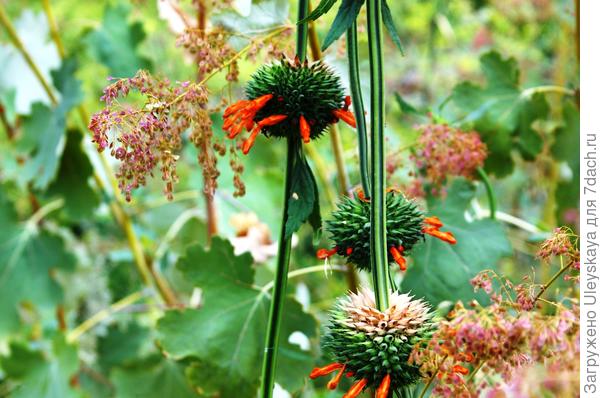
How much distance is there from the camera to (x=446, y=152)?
0.51 m

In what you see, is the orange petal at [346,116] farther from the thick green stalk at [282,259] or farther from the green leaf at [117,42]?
the green leaf at [117,42]

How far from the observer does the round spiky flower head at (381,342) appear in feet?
1.05

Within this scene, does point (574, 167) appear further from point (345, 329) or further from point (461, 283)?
point (345, 329)

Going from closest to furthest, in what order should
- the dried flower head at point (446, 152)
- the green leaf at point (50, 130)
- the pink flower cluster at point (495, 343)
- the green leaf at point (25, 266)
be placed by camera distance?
the pink flower cluster at point (495, 343) → the dried flower head at point (446, 152) → the green leaf at point (50, 130) → the green leaf at point (25, 266)

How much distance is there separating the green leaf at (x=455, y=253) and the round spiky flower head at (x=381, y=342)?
0.16 m

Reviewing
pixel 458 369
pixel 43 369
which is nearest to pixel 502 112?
pixel 458 369

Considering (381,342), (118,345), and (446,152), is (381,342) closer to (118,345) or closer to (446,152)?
(446,152)

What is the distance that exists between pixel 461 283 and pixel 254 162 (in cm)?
51

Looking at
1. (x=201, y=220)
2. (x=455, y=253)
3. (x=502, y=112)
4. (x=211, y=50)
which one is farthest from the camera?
(x=201, y=220)

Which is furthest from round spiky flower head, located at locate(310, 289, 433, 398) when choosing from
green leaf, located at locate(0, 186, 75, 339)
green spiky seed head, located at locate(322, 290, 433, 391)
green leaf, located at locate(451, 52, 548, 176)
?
green leaf, located at locate(0, 186, 75, 339)

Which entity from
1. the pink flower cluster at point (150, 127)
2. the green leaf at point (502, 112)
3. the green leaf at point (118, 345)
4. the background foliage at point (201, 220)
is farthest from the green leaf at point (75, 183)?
the pink flower cluster at point (150, 127)

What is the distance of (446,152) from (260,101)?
0.62ft

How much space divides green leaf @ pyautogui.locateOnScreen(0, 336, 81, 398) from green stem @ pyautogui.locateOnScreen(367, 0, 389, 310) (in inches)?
25.4

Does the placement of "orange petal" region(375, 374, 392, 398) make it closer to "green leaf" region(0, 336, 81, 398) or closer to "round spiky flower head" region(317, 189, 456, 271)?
"round spiky flower head" region(317, 189, 456, 271)
